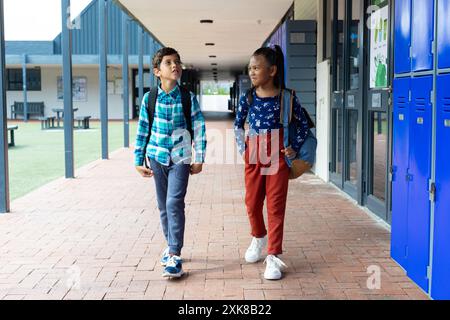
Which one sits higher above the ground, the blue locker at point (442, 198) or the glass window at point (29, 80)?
the glass window at point (29, 80)

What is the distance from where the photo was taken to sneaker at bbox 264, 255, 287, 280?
3.93m

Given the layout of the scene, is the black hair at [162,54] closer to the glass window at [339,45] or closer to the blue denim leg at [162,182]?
the blue denim leg at [162,182]

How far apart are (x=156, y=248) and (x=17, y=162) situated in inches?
299

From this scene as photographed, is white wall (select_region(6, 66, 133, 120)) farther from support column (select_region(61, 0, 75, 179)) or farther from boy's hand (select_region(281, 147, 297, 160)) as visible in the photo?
boy's hand (select_region(281, 147, 297, 160))

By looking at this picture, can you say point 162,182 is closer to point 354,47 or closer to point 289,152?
point 289,152

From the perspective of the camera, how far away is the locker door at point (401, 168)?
3.97 metres

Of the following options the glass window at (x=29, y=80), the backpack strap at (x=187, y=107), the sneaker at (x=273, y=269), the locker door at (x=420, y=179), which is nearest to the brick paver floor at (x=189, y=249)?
the sneaker at (x=273, y=269)

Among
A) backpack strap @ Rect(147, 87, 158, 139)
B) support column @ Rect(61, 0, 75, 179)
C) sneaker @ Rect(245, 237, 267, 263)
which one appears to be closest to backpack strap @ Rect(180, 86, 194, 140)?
backpack strap @ Rect(147, 87, 158, 139)

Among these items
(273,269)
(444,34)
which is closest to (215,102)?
(273,269)

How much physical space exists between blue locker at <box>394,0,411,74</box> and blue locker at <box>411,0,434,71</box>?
87 mm

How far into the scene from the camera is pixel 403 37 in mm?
3967

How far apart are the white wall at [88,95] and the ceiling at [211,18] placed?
1346cm

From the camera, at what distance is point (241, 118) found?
418 centimetres

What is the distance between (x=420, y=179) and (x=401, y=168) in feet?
1.22
